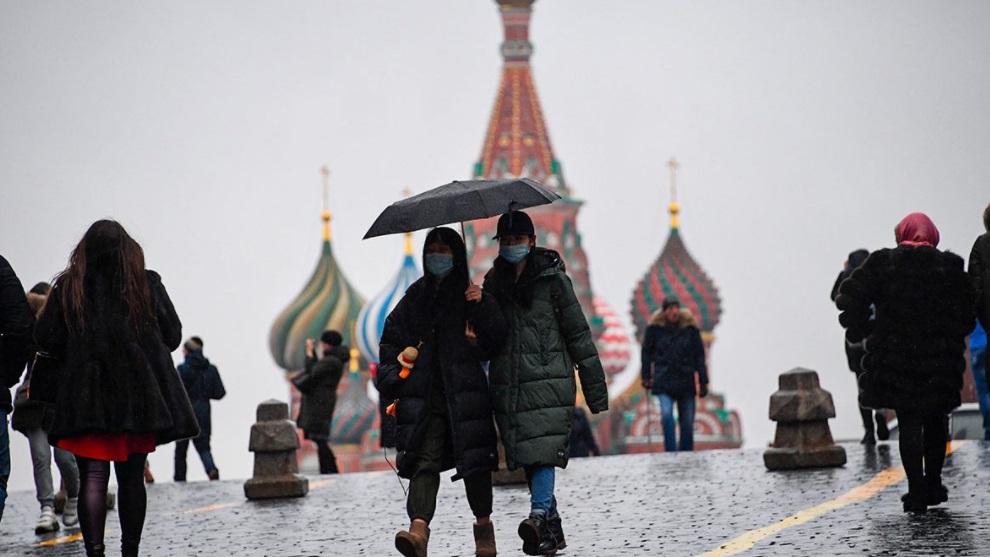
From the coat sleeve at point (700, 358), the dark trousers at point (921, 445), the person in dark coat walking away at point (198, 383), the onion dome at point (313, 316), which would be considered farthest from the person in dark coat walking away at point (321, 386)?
the onion dome at point (313, 316)

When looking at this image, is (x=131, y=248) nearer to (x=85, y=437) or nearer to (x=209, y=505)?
(x=85, y=437)

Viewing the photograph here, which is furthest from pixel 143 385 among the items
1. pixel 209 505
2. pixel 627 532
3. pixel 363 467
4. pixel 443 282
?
pixel 363 467

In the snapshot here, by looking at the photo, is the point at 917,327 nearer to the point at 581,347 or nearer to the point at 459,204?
the point at 581,347

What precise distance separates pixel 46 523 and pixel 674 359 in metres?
7.80

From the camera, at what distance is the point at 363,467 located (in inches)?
4823

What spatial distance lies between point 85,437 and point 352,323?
116m

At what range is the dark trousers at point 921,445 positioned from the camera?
12.2 metres

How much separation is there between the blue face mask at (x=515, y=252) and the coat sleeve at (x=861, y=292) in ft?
Answer: 7.86

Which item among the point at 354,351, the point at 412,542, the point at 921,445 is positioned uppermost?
the point at 354,351

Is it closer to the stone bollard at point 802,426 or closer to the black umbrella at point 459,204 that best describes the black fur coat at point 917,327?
Answer: the black umbrella at point 459,204

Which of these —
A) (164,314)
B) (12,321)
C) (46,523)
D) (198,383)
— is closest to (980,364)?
(198,383)

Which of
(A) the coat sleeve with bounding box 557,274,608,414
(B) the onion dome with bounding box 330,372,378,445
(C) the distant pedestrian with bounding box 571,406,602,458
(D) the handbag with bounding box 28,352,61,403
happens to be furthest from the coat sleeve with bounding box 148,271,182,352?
(B) the onion dome with bounding box 330,372,378,445

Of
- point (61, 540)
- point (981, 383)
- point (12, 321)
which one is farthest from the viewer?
point (981, 383)

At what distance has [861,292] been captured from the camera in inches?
491
